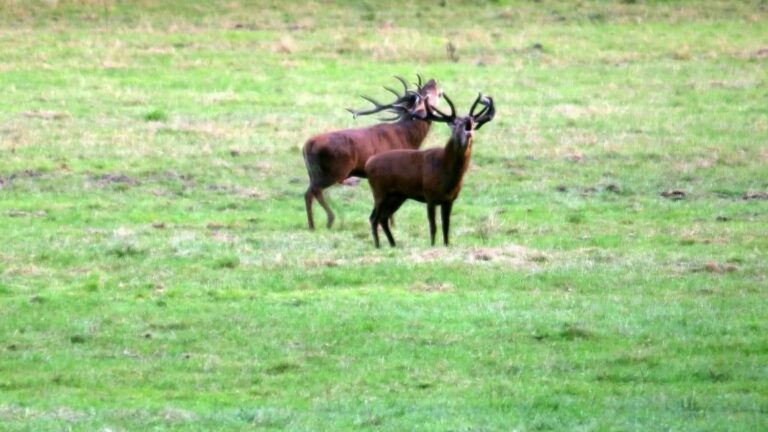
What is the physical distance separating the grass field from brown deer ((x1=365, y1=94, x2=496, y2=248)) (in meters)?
0.40

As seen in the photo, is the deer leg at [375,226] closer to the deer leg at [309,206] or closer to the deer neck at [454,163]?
the deer neck at [454,163]

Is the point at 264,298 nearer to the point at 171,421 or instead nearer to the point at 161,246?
the point at 161,246

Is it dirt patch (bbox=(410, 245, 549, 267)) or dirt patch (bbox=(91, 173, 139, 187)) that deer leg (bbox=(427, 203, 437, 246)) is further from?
dirt patch (bbox=(91, 173, 139, 187))

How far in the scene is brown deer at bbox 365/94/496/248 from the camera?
16.5m

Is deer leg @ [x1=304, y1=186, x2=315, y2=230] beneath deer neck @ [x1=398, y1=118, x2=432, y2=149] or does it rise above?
beneath

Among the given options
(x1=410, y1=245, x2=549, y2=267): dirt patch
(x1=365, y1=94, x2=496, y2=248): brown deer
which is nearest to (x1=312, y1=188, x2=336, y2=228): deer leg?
(x1=365, y1=94, x2=496, y2=248): brown deer

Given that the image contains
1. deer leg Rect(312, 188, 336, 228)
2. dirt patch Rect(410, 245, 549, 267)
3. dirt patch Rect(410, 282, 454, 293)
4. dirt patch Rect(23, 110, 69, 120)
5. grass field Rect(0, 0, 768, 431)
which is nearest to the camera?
grass field Rect(0, 0, 768, 431)

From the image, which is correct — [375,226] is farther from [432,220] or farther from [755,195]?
[755,195]

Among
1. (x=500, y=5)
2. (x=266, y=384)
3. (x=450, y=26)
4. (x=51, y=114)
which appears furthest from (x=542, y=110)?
(x=266, y=384)

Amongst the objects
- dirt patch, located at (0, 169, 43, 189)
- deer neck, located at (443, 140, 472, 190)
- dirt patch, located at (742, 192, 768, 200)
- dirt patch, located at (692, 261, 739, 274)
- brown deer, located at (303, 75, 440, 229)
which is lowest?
dirt patch, located at (742, 192, 768, 200)

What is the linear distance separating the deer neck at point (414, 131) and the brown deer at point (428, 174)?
7.65 feet

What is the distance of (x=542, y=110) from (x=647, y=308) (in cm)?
1397

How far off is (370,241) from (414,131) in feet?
8.98

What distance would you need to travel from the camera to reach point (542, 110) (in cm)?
2712
